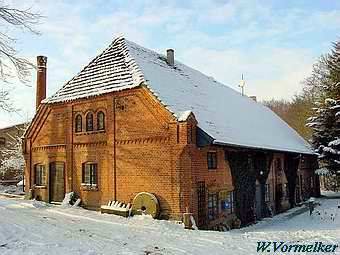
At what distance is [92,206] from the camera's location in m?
19.2

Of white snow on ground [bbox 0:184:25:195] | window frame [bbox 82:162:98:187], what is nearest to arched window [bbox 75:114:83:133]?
window frame [bbox 82:162:98:187]

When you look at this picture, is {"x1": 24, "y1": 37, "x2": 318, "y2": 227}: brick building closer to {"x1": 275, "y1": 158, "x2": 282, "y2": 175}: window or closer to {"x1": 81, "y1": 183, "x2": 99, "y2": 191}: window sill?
{"x1": 81, "y1": 183, "x2": 99, "y2": 191}: window sill

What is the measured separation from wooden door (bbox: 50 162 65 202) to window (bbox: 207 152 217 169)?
807cm

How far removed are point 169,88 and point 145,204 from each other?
5.61m

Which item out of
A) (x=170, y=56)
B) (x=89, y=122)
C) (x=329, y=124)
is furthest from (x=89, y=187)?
(x=329, y=124)

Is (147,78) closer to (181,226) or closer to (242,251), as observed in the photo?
(181,226)

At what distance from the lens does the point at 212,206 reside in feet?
56.8

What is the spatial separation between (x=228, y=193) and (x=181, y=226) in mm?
3971

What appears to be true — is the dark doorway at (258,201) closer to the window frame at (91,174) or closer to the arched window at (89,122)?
the window frame at (91,174)

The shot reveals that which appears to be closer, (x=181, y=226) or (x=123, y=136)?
(x=181, y=226)

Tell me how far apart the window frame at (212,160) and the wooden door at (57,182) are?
807cm

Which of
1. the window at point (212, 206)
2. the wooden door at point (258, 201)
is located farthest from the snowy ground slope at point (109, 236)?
the wooden door at point (258, 201)

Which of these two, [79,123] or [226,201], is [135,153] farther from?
[226,201]

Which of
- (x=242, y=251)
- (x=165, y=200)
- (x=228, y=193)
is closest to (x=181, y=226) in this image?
(x=165, y=200)
